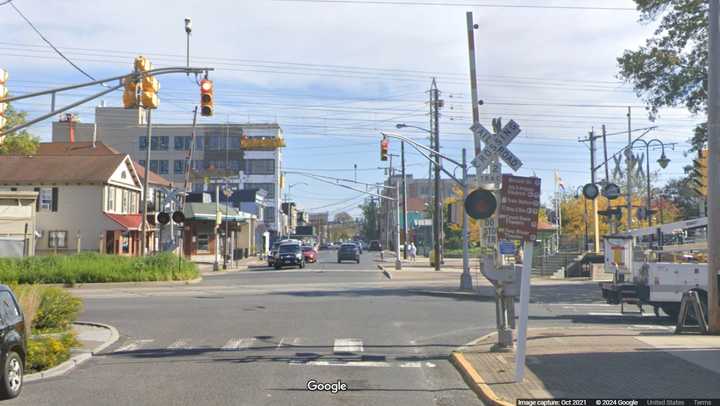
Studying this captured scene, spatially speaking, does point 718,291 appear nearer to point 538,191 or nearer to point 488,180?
point 488,180

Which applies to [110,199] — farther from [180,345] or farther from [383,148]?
[180,345]

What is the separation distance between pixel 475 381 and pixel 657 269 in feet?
31.1

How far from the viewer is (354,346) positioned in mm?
14055

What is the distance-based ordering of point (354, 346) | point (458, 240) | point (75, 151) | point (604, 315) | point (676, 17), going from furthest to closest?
point (458, 240)
point (75, 151)
point (676, 17)
point (604, 315)
point (354, 346)

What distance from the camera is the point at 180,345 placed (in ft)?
47.2

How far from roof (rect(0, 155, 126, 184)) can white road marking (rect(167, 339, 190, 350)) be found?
→ 35374mm

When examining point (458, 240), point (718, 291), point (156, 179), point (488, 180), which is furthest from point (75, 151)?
point (718, 291)

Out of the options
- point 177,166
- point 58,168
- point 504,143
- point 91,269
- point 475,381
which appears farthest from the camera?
point 177,166

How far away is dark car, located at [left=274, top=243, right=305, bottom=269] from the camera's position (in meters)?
51.4

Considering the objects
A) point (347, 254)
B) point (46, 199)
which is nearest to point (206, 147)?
point (347, 254)

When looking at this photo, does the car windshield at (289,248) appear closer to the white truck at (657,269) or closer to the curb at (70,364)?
the white truck at (657,269)

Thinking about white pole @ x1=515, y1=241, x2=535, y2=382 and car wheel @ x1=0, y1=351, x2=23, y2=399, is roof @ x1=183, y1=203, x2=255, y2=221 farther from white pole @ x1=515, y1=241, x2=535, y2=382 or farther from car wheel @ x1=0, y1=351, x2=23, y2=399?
white pole @ x1=515, y1=241, x2=535, y2=382

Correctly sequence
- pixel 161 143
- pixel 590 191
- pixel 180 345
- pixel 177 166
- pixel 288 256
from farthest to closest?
1. pixel 161 143
2. pixel 177 166
3. pixel 288 256
4. pixel 590 191
5. pixel 180 345

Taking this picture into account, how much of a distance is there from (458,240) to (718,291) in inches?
2928
